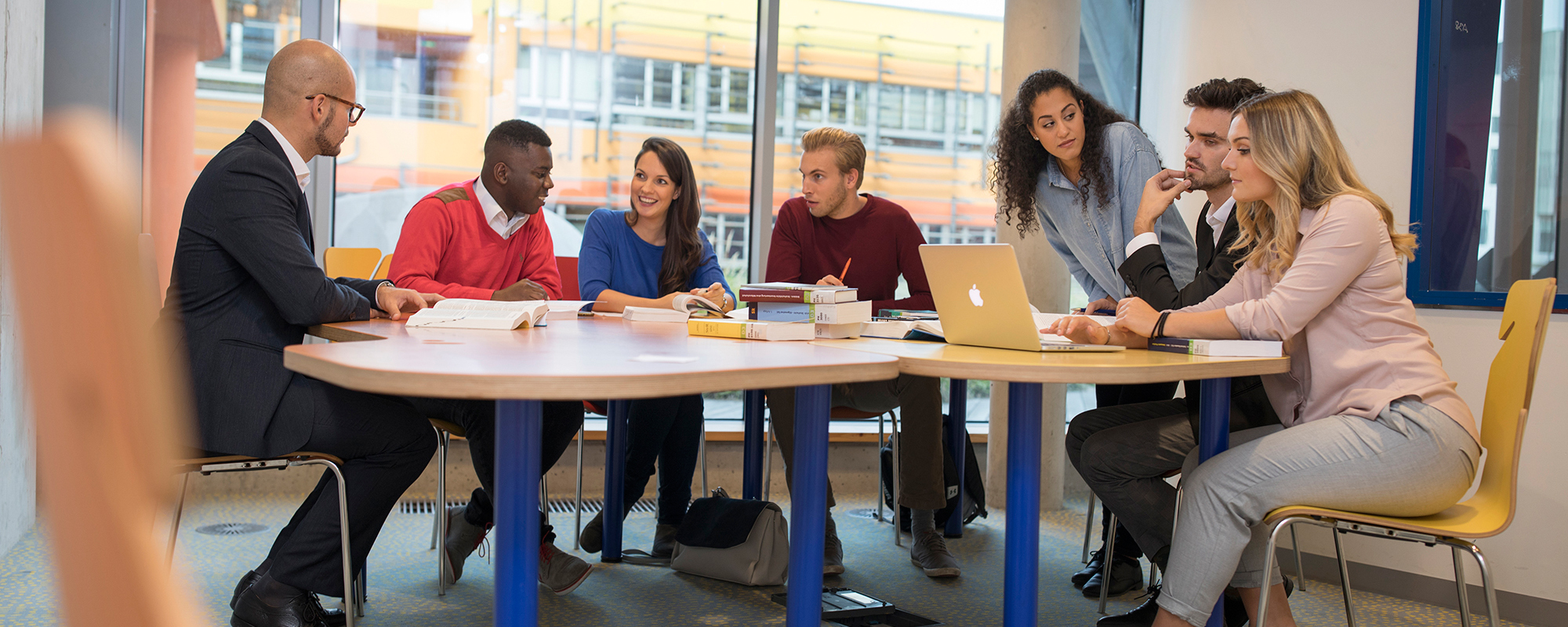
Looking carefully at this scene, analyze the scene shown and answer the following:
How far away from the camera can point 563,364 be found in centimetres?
125

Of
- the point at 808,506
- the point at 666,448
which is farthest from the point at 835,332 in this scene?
the point at 666,448

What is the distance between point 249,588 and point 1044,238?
2801 mm

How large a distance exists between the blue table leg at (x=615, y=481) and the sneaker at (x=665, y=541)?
0.37ft

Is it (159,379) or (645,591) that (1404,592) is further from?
(159,379)

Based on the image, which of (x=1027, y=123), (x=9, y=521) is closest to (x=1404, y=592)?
(x=1027, y=123)

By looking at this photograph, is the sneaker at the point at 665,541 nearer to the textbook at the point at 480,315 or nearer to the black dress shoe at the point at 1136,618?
the textbook at the point at 480,315

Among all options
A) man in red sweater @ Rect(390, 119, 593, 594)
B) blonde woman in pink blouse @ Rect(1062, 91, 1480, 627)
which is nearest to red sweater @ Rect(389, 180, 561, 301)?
man in red sweater @ Rect(390, 119, 593, 594)

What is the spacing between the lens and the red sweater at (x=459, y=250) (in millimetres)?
2541

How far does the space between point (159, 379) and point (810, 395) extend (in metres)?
1.28

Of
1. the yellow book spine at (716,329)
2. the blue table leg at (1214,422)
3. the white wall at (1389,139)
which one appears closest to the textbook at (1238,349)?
the blue table leg at (1214,422)

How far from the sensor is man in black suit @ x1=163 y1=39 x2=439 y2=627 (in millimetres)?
1782

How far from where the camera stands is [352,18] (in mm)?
3775

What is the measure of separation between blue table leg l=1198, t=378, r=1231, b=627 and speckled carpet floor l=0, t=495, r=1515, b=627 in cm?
63

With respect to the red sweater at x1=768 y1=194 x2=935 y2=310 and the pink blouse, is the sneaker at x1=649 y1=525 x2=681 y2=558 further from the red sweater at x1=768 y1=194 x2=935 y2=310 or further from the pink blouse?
the pink blouse
